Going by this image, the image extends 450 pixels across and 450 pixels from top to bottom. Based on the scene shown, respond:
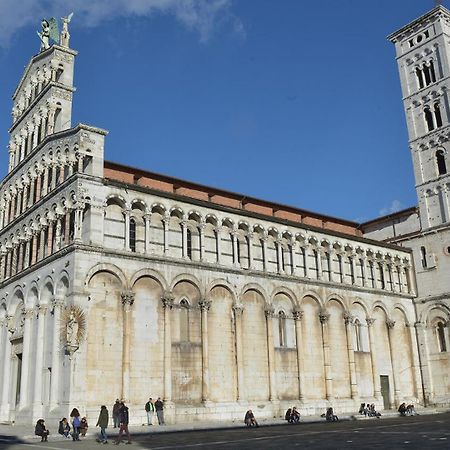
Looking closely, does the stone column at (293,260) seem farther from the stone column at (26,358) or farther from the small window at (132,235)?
the stone column at (26,358)

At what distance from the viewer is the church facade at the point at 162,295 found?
28125mm

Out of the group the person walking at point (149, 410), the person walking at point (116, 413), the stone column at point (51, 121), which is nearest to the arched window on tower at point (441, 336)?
the person walking at point (149, 410)

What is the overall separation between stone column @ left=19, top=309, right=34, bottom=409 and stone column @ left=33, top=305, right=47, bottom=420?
1340mm

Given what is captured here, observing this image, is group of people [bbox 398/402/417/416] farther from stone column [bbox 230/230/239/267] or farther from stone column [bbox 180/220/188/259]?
stone column [bbox 180/220/188/259]

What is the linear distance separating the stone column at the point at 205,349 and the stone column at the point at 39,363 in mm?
8431

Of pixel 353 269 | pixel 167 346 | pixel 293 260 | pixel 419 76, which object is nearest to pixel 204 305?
pixel 167 346

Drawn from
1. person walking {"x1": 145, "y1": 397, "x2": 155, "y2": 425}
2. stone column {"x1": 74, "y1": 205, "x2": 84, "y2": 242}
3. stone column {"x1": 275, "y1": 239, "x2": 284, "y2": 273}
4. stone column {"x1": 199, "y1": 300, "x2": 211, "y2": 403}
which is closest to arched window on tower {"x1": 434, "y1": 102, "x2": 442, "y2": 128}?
stone column {"x1": 275, "y1": 239, "x2": 284, "y2": 273}

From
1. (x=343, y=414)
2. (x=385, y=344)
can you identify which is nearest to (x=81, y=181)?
(x=343, y=414)

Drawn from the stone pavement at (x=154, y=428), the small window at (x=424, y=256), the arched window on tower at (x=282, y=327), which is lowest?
the stone pavement at (x=154, y=428)

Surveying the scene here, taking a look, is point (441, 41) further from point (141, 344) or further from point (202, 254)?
point (141, 344)

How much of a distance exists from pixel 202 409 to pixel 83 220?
1188 cm

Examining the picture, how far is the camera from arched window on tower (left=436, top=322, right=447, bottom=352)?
42500 millimetres

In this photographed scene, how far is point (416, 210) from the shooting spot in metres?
46.3

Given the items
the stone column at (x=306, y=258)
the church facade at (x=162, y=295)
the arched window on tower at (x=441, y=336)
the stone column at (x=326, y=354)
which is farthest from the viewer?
the arched window on tower at (x=441, y=336)
